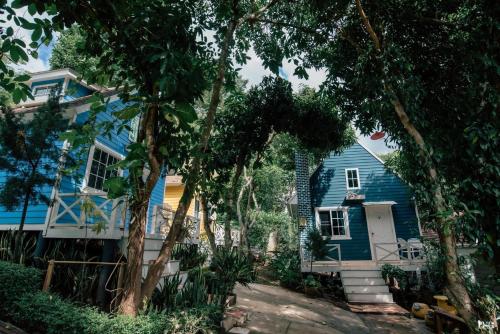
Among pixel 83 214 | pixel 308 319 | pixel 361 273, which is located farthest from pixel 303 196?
pixel 83 214

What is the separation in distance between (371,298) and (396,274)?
1.52 meters

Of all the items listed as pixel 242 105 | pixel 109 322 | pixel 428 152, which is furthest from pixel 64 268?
pixel 428 152

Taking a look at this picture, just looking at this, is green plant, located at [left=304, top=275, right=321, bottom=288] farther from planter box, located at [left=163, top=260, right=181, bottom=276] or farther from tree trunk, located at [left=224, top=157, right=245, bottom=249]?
planter box, located at [left=163, top=260, right=181, bottom=276]

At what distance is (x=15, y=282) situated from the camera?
454 centimetres

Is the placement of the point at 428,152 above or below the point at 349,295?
above

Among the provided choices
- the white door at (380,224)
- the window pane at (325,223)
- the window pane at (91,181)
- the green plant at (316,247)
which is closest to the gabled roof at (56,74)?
the window pane at (91,181)

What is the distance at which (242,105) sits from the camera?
9.38 meters

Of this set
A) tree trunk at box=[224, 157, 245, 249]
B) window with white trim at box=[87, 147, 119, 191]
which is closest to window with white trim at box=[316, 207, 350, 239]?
tree trunk at box=[224, 157, 245, 249]

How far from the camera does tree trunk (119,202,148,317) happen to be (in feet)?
12.8

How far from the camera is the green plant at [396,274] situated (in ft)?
33.4

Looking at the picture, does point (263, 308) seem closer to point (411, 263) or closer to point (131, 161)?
point (131, 161)

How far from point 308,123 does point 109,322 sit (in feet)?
26.2

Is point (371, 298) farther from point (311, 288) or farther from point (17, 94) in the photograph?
point (17, 94)

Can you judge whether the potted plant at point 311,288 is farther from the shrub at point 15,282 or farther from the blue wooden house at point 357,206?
the shrub at point 15,282
